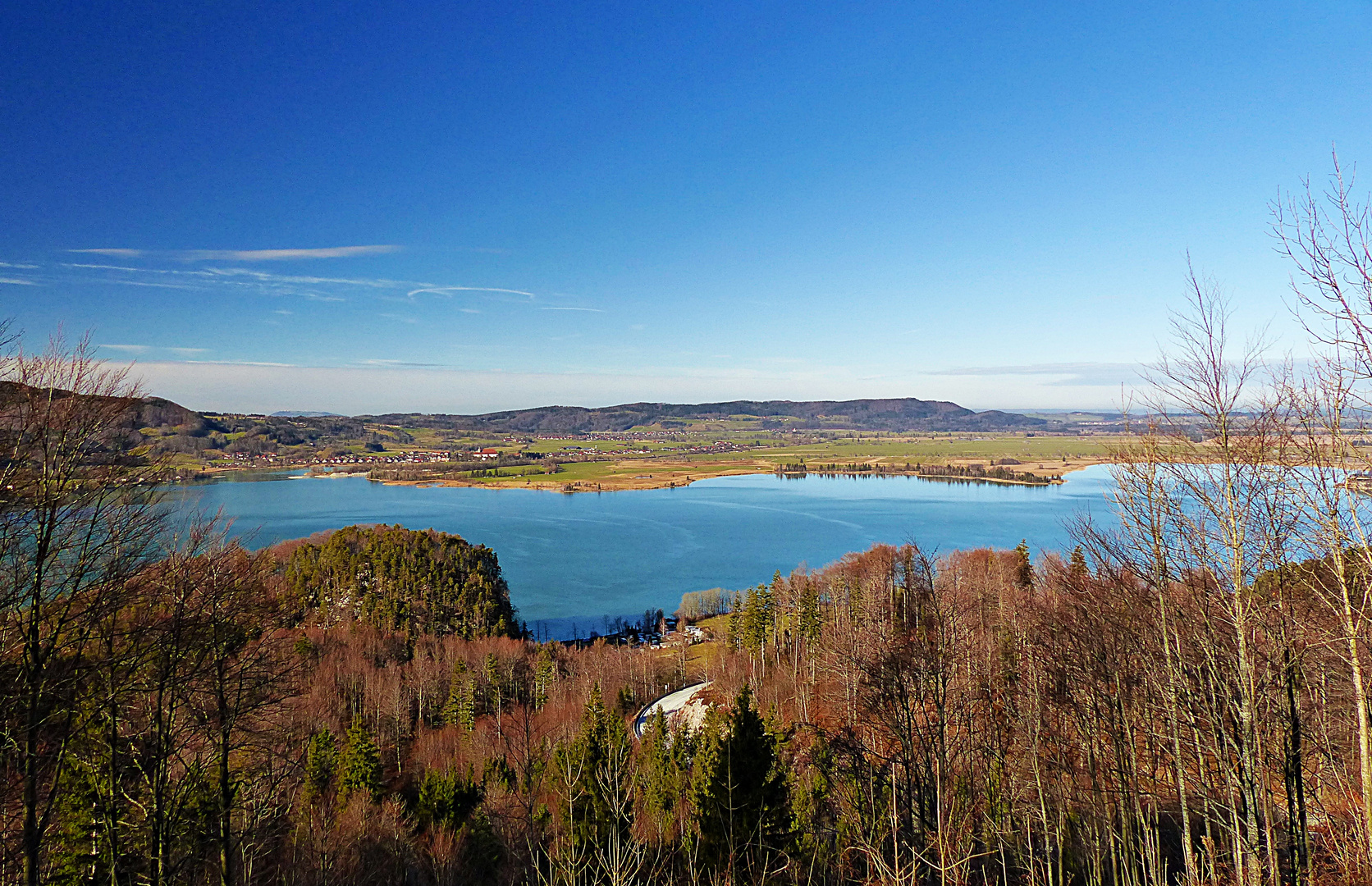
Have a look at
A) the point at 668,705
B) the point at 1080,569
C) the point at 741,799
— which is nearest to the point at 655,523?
the point at 668,705

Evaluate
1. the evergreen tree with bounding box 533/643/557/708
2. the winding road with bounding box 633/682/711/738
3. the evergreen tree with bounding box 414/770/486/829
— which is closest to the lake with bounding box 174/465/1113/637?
the evergreen tree with bounding box 533/643/557/708

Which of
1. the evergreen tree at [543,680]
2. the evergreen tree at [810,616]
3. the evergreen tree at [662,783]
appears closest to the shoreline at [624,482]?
the evergreen tree at [810,616]

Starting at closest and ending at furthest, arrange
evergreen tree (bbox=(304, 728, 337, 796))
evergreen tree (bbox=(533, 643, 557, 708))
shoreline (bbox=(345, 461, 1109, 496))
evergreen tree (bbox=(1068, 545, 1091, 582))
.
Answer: evergreen tree (bbox=(1068, 545, 1091, 582)) < evergreen tree (bbox=(304, 728, 337, 796)) < evergreen tree (bbox=(533, 643, 557, 708)) < shoreline (bbox=(345, 461, 1109, 496))

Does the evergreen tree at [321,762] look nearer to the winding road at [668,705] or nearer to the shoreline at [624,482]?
the winding road at [668,705]

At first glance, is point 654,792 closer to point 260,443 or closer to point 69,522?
point 69,522

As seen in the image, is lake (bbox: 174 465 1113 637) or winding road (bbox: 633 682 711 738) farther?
lake (bbox: 174 465 1113 637)

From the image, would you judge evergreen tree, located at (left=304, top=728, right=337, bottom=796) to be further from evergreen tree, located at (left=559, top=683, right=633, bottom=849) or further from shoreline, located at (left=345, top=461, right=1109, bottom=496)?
shoreline, located at (left=345, top=461, right=1109, bottom=496)
